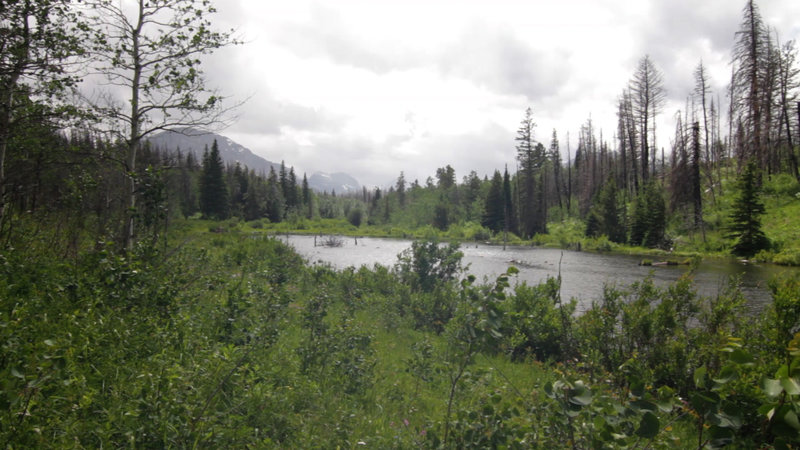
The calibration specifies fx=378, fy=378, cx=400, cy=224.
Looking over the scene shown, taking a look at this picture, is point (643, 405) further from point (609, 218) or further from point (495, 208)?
point (495, 208)

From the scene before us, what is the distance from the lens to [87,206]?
11180 millimetres

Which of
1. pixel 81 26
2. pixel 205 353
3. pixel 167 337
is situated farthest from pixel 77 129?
pixel 205 353

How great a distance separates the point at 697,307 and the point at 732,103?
55.6 m

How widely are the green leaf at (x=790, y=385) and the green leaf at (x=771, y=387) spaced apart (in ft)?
0.12

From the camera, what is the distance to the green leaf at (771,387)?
99 cm

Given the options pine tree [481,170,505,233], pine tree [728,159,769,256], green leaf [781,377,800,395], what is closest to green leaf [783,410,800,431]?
green leaf [781,377,800,395]

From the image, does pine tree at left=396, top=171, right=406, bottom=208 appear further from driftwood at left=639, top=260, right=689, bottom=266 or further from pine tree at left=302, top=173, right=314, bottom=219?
driftwood at left=639, top=260, right=689, bottom=266

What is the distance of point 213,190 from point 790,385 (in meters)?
72.8

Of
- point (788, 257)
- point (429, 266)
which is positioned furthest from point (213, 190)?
point (788, 257)

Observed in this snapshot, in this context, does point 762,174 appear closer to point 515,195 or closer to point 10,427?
point 515,195

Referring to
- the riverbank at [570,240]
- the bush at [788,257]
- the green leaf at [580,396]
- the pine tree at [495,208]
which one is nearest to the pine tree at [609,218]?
the riverbank at [570,240]

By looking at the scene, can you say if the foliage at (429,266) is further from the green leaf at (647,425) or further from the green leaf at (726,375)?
the green leaf at (726,375)

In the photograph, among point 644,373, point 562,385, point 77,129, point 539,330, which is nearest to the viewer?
point 562,385

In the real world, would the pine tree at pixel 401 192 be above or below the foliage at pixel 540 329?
above
